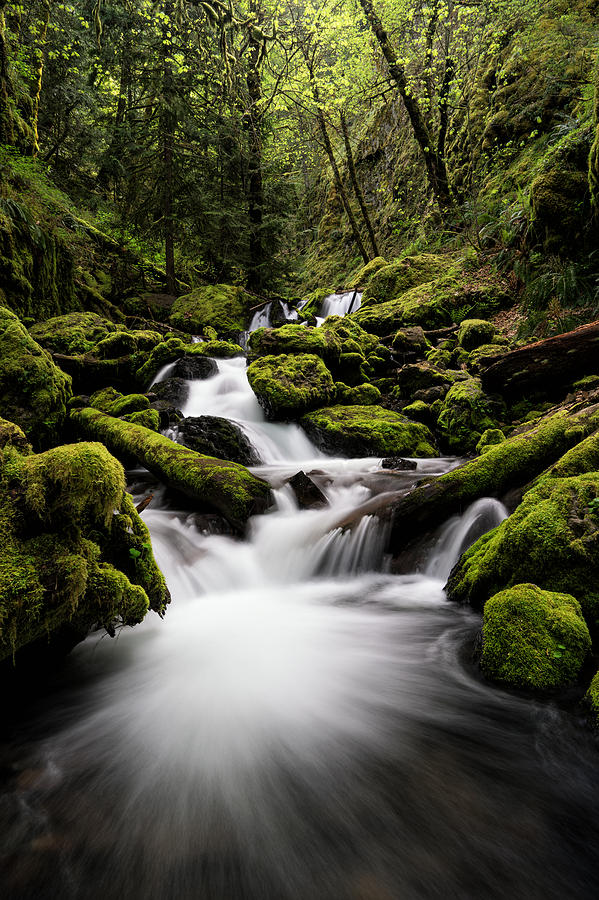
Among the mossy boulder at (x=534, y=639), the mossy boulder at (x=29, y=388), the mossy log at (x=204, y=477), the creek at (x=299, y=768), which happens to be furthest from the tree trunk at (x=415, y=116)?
the mossy boulder at (x=534, y=639)

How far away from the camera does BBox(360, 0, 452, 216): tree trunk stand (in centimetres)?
1388

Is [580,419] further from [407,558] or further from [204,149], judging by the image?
[204,149]

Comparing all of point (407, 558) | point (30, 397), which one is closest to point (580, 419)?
point (407, 558)

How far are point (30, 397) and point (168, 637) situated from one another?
5.11 meters

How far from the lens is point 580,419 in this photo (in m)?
4.50

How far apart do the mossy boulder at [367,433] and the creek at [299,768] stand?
138 inches

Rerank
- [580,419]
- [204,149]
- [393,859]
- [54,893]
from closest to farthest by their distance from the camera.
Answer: [54,893] → [393,859] → [580,419] → [204,149]

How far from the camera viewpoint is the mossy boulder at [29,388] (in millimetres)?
6891

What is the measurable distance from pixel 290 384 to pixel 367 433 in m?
2.02

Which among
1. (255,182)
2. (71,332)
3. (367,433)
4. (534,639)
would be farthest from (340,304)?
(534,639)

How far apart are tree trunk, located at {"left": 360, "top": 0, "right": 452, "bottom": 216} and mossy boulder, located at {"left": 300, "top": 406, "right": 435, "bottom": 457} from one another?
11.4 metres

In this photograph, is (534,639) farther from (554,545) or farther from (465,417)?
(465,417)

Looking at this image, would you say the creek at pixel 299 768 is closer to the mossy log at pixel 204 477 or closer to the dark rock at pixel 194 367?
the mossy log at pixel 204 477

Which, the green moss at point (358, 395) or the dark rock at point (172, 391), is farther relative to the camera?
the dark rock at point (172, 391)
